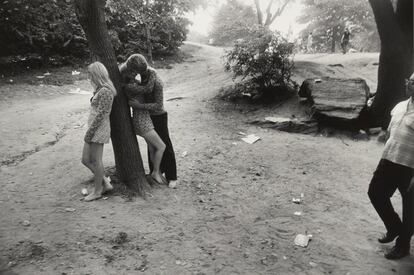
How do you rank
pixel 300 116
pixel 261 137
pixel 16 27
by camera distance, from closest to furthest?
pixel 261 137 → pixel 300 116 → pixel 16 27

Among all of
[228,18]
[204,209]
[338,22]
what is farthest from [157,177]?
[228,18]

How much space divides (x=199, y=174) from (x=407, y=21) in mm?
6223

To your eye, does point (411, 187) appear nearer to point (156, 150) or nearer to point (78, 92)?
point (156, 150)

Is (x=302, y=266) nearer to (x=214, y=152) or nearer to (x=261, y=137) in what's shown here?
(x=214, y=152)

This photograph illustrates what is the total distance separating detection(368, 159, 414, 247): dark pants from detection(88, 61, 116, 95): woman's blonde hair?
3.46 metres

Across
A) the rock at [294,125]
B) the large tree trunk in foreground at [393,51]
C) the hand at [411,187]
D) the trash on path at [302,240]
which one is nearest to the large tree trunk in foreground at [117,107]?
the trash on path at [302,240]

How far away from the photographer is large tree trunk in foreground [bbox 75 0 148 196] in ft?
15.5

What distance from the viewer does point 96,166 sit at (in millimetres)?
4848

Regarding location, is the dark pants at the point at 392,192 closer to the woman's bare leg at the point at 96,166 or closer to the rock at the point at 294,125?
the woman's bare leg at the point at 96,166

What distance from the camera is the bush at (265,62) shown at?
9.52 metres

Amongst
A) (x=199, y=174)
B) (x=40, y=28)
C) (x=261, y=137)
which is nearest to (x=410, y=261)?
(x=199, y=174)

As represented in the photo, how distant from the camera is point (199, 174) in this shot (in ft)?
20.5

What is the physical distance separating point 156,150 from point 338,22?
32647mm

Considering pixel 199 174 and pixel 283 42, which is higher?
pixel 283 42
